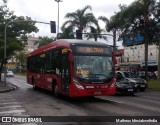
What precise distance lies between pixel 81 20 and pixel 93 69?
3369 cm

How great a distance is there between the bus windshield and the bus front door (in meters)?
0.66

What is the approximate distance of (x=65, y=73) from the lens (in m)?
17.2

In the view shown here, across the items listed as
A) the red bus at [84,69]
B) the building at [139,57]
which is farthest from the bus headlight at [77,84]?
the building at [139,57]

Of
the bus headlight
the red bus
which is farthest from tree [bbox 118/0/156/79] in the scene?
the bus headlight

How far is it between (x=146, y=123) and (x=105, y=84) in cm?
652

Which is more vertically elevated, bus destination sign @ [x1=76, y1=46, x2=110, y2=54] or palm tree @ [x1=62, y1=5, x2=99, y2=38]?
palm tree @ [x1=62, y1=5, x2=99, y2=38]

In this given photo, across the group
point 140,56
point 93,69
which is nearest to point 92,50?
point 93,69

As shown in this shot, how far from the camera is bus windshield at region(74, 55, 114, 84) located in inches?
647

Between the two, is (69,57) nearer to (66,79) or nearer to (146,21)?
(66,79)

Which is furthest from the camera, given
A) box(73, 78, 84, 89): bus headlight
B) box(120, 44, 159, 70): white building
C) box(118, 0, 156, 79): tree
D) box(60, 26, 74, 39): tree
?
box(120, 44, 159, 70): white building

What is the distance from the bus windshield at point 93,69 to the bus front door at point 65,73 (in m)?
0.66

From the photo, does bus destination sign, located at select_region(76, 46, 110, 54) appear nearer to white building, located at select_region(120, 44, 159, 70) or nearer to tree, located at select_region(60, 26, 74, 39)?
tree, located at select_region(60, 26, 74, 39)

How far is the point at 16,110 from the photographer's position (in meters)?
13.6

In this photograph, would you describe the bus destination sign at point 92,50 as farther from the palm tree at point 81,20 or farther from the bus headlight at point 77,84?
the palm tree at point 81,20
